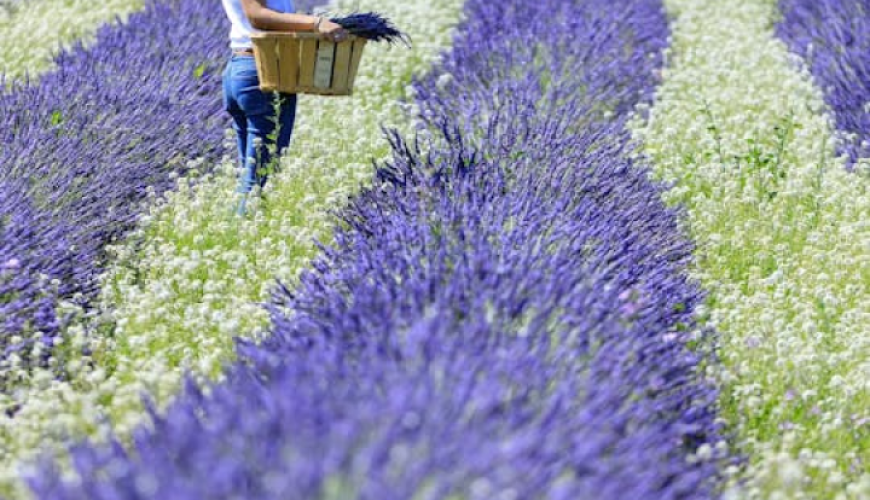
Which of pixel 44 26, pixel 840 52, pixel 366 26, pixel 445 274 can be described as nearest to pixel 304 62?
pixel 366 26

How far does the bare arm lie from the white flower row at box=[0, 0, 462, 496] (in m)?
0.58

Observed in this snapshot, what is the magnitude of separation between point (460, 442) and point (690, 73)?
569cm

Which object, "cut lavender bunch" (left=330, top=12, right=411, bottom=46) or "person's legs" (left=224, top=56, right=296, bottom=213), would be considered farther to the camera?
"person's legs" (left=224, top=56, right=296, bottom=213)

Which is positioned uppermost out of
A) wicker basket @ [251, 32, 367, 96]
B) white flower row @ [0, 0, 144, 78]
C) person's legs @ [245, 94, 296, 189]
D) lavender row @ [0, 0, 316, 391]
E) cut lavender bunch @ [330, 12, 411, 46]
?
cut lavender bunch @ [330, 12, 411, 46]

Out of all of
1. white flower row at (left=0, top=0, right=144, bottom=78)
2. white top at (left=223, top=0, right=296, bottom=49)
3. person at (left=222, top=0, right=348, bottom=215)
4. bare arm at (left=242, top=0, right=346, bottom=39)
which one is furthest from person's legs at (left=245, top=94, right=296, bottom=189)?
white flower row at (left=0, top=0, right=144, bottom=78)

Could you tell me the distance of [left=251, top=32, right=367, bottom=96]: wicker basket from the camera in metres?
5.17

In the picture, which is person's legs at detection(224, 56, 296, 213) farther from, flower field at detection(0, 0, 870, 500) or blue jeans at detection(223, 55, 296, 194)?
flower field at detection(0, 0, 870, 500)

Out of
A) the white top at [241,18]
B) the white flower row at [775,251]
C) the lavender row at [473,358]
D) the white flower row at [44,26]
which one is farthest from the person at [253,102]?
the white flower row at [44,26]

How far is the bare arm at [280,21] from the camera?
5.21m

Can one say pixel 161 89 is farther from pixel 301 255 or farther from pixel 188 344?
pixel 188 344

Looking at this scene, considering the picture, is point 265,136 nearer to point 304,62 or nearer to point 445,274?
point 304,62

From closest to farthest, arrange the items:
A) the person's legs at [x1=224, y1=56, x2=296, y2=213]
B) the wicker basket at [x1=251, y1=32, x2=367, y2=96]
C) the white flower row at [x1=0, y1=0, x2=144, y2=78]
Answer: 1. the wicker basket at [x1=251, y1=32, x2=367, y2=96]
2. the person's legs at [x1=224, y1=56, x2=296, y2=213]
3. the white flower row at [x1=0, y1=0, x2=144, y2=78]

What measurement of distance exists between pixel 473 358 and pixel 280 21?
2470 millimetres

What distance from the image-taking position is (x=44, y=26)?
8.19 metres
